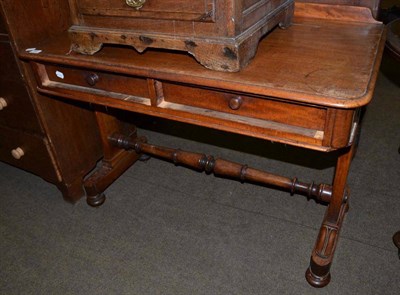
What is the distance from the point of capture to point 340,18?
152 cm

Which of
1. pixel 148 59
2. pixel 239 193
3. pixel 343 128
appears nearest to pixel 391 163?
pixel 239 193

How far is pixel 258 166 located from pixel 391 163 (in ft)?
2.67

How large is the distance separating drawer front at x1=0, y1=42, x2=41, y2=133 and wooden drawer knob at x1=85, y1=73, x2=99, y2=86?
471 mm

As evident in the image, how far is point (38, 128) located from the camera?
1784 millimetres

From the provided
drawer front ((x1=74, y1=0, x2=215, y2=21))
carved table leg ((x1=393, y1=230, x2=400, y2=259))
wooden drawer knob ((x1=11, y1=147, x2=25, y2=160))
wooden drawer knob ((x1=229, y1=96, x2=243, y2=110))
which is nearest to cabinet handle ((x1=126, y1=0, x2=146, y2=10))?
drawer front ((x1=74, y1=0, x2=215, y2=21))

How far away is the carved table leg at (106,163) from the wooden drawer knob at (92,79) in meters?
0.59

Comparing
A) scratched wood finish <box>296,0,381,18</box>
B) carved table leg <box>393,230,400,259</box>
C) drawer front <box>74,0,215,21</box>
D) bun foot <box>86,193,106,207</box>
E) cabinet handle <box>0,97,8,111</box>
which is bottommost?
bun foot <box>86,193,106,207</box>

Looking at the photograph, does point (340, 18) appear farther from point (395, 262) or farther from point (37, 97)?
point (37, 97)

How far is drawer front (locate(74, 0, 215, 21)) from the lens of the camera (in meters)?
1.08

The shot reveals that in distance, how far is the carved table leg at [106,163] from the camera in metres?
1.98

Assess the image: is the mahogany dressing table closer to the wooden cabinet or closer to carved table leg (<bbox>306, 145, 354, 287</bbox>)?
carved table leg (<bbox>306, 145, 354, 287</bbox>)

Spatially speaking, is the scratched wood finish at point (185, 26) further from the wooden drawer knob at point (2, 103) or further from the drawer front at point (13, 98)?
the wooden drawer knob at point (2, 103)

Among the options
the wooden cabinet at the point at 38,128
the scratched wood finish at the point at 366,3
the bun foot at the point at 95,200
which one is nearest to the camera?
the scratched wood finish at the point at 366,3

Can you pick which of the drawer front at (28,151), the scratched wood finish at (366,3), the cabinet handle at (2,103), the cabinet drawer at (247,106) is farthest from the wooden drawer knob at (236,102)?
the cabinet handle at (2,103)
